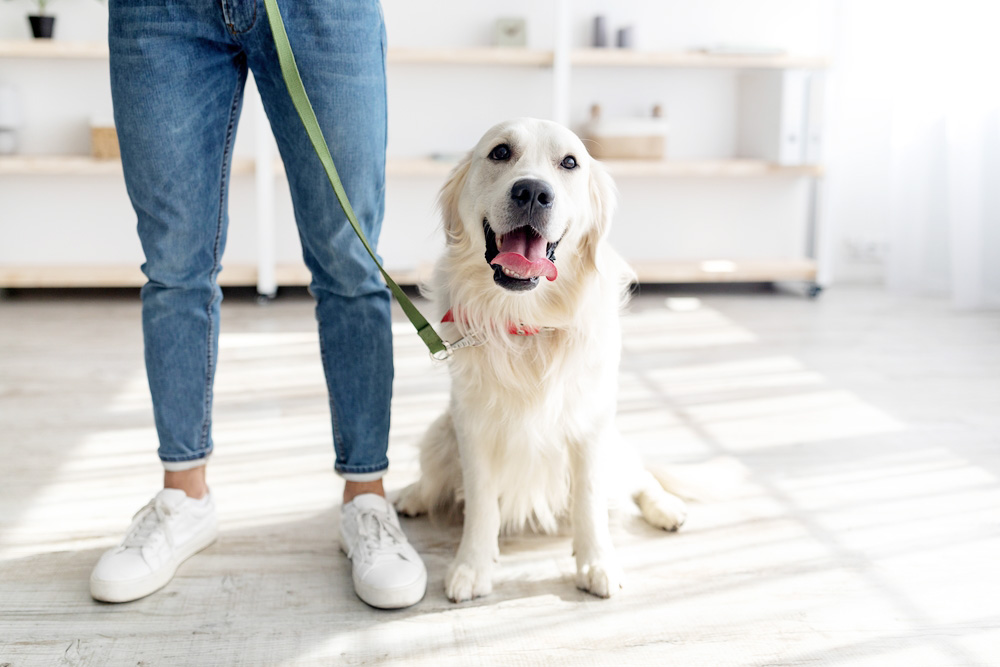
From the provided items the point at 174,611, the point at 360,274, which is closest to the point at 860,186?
the point at 360,274

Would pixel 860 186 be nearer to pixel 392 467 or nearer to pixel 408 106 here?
pixel 408 106

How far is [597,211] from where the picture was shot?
58.5 inches

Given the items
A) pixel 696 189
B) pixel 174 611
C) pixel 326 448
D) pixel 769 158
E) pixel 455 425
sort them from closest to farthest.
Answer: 1. pixel 174 611
2. pixel 455 425
3. pixel 326 448
4. pixel 769 158
5. pixel 696 189

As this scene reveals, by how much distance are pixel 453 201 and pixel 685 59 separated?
2724mm

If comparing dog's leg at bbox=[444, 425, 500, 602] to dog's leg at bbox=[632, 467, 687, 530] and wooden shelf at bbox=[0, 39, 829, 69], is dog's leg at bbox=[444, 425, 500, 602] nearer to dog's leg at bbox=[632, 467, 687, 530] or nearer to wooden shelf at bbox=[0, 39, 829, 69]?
dog's leg at bbox=[632, 467, 687, 530]

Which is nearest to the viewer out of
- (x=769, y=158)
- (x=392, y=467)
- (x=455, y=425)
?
(x=455, y=425)

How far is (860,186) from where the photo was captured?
4.41 meters

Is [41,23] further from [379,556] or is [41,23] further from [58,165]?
[379,556]

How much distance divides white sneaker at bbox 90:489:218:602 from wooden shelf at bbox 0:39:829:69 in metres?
2.58

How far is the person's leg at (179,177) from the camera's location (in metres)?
1.28

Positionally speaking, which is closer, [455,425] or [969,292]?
[455,425]

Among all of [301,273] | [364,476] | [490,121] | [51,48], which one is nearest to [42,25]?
[51,48]

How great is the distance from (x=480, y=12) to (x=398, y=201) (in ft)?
3.25

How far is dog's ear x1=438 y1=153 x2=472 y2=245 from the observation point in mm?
1500
